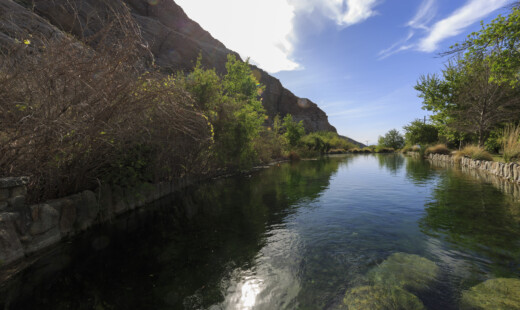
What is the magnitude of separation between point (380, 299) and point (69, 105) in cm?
651

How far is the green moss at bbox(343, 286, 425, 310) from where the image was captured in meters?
3.24

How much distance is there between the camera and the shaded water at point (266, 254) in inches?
139

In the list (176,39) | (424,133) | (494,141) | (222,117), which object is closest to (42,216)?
(222,117)

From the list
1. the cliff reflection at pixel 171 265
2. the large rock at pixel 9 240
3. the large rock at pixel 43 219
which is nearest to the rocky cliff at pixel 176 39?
the cliff reflection at pixel 171 265

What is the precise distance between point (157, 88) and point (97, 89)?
140 cm

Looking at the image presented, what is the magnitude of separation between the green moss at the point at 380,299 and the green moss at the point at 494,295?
2.02 ft

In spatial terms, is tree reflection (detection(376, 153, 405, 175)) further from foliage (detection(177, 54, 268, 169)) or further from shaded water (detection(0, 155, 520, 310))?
shaded water (detection(0, 155, 520, 310))

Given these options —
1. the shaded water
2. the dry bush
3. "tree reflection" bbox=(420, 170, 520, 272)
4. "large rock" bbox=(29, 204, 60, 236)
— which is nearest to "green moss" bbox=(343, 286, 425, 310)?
the shaded water

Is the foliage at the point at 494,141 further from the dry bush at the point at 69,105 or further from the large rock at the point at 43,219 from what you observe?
the large rock at the point at 43,219

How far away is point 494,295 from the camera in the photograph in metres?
3.32

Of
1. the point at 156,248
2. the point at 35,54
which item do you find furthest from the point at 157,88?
the point at 156,248

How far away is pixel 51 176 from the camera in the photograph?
215 inches

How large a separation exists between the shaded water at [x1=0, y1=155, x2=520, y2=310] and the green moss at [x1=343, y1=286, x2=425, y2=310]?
0.50 feet

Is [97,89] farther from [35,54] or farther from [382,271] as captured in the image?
[382,271]
